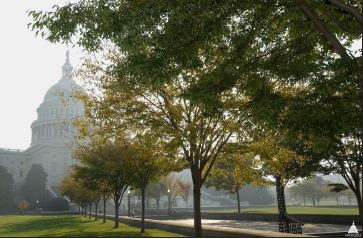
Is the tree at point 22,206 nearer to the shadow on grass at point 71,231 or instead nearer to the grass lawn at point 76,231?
the grass lawn at point 76,231

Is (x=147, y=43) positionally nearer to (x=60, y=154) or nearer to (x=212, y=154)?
(x=212, y=154)

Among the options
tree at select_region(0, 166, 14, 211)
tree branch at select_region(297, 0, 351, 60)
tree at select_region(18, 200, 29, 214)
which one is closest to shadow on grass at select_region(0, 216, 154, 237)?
tree branch at select_region(297, 0, 351, 60)

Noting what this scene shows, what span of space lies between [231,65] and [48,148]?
487 feet

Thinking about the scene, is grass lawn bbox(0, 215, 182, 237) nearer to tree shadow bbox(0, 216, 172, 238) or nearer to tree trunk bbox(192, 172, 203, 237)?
tree shadow bbox(0, 216, 172, 238)

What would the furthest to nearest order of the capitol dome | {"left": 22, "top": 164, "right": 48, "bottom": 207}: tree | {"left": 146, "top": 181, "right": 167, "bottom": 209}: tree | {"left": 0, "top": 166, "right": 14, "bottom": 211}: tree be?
the capitol dome < {"left": 22, "top": 164, "right": 48, "bottom": 207}: tree < {"left": 0, "top": 166, "right": 14, "bottom": 211}: tree < {"left": 146, "top": 181, "right": 167, "bottom": 209}: tree

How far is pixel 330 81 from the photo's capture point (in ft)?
37.7

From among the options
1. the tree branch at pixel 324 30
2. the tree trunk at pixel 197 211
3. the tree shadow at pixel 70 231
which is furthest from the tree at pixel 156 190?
the tree branch at pixel 324 30

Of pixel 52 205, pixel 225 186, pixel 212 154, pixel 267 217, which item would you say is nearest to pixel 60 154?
pixel 52 205

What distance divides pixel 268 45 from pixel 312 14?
12.9 feet

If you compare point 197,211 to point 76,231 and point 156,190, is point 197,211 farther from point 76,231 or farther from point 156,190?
point 156,190

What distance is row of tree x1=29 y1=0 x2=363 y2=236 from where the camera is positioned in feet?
30.9

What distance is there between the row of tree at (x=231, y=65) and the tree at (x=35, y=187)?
103762 mm

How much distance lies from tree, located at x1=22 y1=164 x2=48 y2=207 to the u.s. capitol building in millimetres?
19659

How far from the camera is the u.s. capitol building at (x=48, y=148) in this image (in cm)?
15000
